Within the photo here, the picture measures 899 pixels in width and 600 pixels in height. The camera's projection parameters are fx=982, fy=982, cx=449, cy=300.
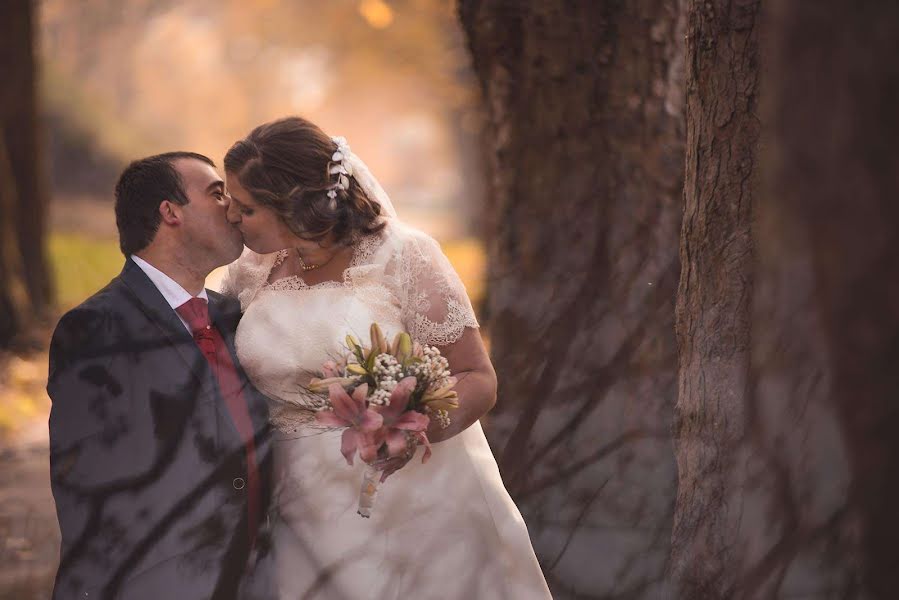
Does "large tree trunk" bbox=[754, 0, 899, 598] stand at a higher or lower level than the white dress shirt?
higher

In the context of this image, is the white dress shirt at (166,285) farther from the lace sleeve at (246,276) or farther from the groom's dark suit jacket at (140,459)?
the lace sleeve at (246,276)

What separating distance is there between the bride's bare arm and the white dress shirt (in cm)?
80

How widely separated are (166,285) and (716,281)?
5.27 feet

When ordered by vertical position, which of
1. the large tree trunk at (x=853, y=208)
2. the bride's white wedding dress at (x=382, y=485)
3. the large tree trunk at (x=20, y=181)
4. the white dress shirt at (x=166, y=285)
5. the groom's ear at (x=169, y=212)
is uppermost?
the large tree trunk at (x=853, y=208)

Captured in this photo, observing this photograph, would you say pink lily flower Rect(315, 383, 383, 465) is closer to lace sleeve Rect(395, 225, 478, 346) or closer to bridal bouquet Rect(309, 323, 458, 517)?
bridal bouquet Rect(309, 323, 458, 517)

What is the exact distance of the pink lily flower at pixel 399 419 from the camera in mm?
2488

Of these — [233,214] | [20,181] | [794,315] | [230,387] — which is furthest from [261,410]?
[20,181]

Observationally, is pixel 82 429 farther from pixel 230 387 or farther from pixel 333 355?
pixel 333 355

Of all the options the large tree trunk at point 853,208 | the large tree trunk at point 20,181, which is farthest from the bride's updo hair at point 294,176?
the large tree trunk at point 20,181

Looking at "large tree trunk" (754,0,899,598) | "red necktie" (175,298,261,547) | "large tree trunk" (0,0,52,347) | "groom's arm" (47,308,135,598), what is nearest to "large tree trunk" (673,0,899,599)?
"large tree trunk" (754,0,899,598)

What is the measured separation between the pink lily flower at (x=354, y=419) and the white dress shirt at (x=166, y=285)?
68 cm

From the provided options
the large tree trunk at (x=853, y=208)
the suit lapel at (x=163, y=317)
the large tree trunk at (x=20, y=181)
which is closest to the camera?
the large tree trunk at (x=853, y=208)

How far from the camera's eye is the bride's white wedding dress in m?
2.98

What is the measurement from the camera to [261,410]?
3.03 meters
